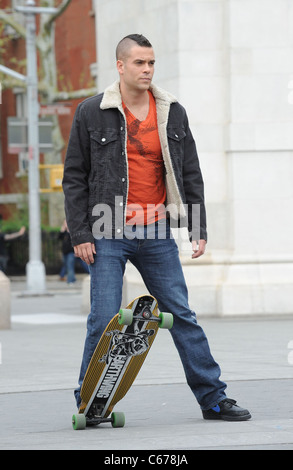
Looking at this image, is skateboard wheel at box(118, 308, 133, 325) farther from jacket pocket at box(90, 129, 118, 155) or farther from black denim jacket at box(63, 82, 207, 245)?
jacket pocket at box(90, 129, 118, 155)

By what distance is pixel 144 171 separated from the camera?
19.6ft

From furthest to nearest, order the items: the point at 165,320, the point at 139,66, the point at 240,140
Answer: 1. the point at 240,140
2. the point at 139,66
3. the point at 165,320

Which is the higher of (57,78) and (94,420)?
(57,78)

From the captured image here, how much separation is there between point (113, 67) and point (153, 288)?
8891 mm

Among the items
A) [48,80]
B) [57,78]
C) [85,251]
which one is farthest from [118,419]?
[57,78]

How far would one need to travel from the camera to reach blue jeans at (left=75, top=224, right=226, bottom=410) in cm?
588

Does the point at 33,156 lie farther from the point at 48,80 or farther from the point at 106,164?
the point at 106,164

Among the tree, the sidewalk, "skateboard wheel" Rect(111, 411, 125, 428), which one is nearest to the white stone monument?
the sidewalk

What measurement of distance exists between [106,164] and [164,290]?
701 mm

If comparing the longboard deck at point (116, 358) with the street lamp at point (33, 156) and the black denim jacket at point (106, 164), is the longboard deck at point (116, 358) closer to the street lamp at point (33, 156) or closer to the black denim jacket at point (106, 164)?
the black denim jacket at point (106, 164)

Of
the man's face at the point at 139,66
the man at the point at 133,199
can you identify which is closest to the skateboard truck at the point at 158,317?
the man at the point at 133,199

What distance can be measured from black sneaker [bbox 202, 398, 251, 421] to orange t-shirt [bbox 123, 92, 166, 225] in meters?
1.01

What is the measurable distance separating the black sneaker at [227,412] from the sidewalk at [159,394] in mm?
62

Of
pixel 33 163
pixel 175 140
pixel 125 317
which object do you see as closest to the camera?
pixel 125 317
